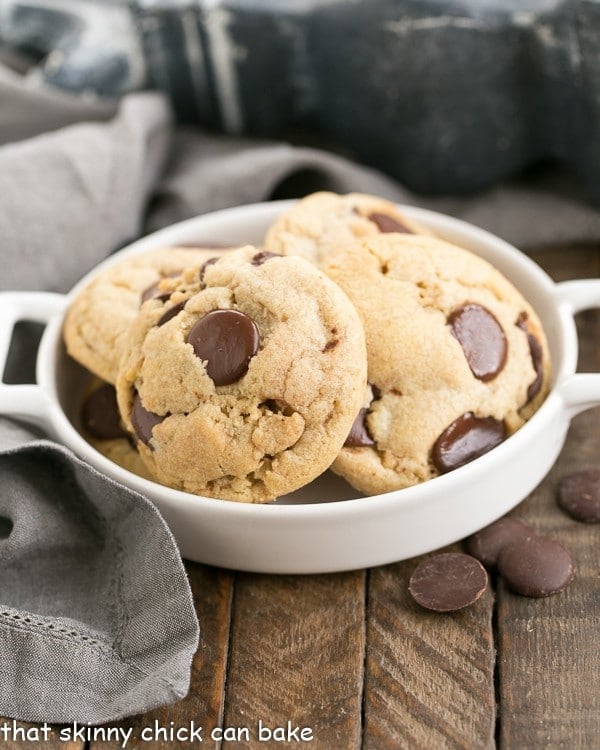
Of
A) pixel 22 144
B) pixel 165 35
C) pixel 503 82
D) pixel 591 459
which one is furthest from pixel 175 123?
pixel 591 459

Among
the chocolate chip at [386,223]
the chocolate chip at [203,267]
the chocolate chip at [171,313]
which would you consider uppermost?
the chocolate chip at [203,267]

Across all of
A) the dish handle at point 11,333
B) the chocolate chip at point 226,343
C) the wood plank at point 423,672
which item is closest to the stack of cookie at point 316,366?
the chocolate chip at point 226,343

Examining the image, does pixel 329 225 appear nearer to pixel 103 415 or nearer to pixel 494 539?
pixel 103 415

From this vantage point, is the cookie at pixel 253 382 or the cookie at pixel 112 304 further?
the cookie at pixel 112 304

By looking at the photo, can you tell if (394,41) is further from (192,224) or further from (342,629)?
(342,629)

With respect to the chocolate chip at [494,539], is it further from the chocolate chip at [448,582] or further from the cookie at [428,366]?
the cookie at [428,366]

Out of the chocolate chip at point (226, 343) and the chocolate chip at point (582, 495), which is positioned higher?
the chocolate chip at point (226, 343)
